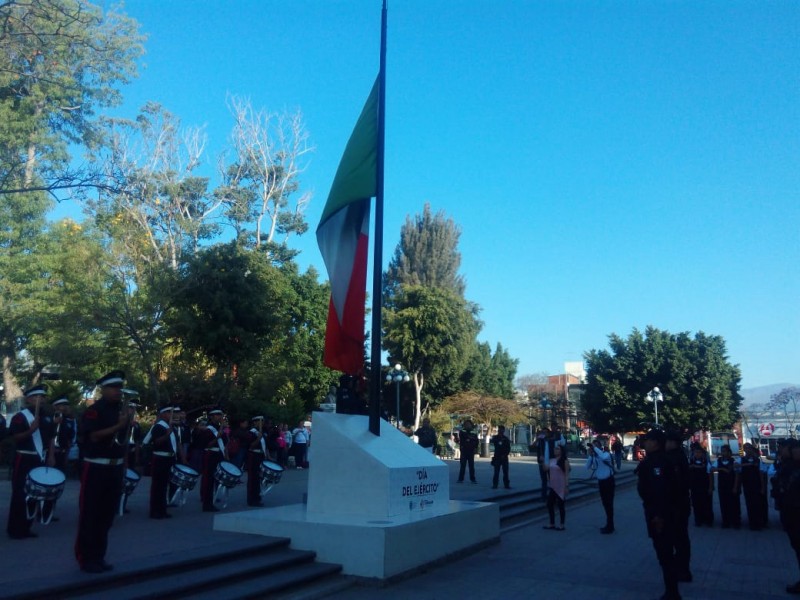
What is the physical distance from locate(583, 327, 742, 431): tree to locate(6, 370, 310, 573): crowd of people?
128ft

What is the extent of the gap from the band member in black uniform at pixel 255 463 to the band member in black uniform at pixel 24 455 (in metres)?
4.29

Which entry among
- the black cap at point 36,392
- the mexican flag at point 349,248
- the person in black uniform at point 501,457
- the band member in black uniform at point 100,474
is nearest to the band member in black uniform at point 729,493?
the person in black uniform at point 501,457

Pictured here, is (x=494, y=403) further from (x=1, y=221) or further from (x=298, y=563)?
(x=298, y=563)

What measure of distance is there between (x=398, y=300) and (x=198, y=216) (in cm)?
1676

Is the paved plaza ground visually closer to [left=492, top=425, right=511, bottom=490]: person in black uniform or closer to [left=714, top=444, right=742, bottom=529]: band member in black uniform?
[left=714, top=444, right=742, bottom=529]: band member in black uniform

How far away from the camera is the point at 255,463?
12656mm

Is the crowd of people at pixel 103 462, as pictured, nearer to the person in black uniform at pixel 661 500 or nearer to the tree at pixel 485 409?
the person in black uniform at pixel 661 500

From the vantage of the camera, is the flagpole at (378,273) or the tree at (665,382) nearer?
the flagpole at (378,273)

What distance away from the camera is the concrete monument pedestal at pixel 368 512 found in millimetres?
8266

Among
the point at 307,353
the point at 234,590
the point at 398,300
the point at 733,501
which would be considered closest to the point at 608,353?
the point at 398,300

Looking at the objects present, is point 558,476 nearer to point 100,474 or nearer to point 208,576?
point 208,576

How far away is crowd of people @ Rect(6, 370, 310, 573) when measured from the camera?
6695 mm

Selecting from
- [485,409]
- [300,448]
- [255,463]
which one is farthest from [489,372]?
[255,463]

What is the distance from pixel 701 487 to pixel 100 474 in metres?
12.2
